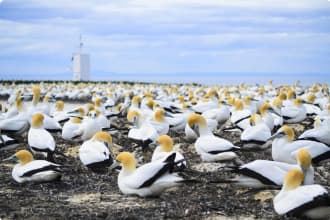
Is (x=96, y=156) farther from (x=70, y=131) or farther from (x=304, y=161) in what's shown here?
(x=70, y=131)

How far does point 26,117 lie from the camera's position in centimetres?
1187

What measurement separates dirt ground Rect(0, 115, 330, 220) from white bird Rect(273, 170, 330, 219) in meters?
0.18

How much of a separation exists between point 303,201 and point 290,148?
2.63 meters

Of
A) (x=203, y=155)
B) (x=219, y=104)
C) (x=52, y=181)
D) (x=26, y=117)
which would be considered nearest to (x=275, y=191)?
(x=203, y=155)

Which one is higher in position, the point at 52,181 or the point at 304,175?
the point at 304,175

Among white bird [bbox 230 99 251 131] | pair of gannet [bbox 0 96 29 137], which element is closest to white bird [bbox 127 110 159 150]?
white bird [bbox 230 99 251 131]

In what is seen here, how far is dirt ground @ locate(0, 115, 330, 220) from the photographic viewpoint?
5680mm

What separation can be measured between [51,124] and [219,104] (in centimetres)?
506

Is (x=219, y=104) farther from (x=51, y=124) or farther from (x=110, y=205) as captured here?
(x=110, y=205)

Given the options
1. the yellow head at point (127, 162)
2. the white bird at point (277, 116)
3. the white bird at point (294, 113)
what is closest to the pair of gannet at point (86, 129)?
the white bird at point (277, 116)

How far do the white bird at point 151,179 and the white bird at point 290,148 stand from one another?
2.12 metres

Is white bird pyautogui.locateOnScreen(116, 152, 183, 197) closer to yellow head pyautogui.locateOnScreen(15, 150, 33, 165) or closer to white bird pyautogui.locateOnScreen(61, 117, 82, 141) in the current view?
yellow head pyautogui.locateOnScreen(15, 150, 33, 165)

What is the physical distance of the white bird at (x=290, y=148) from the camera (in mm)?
7816

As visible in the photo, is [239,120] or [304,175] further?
[239,120]
